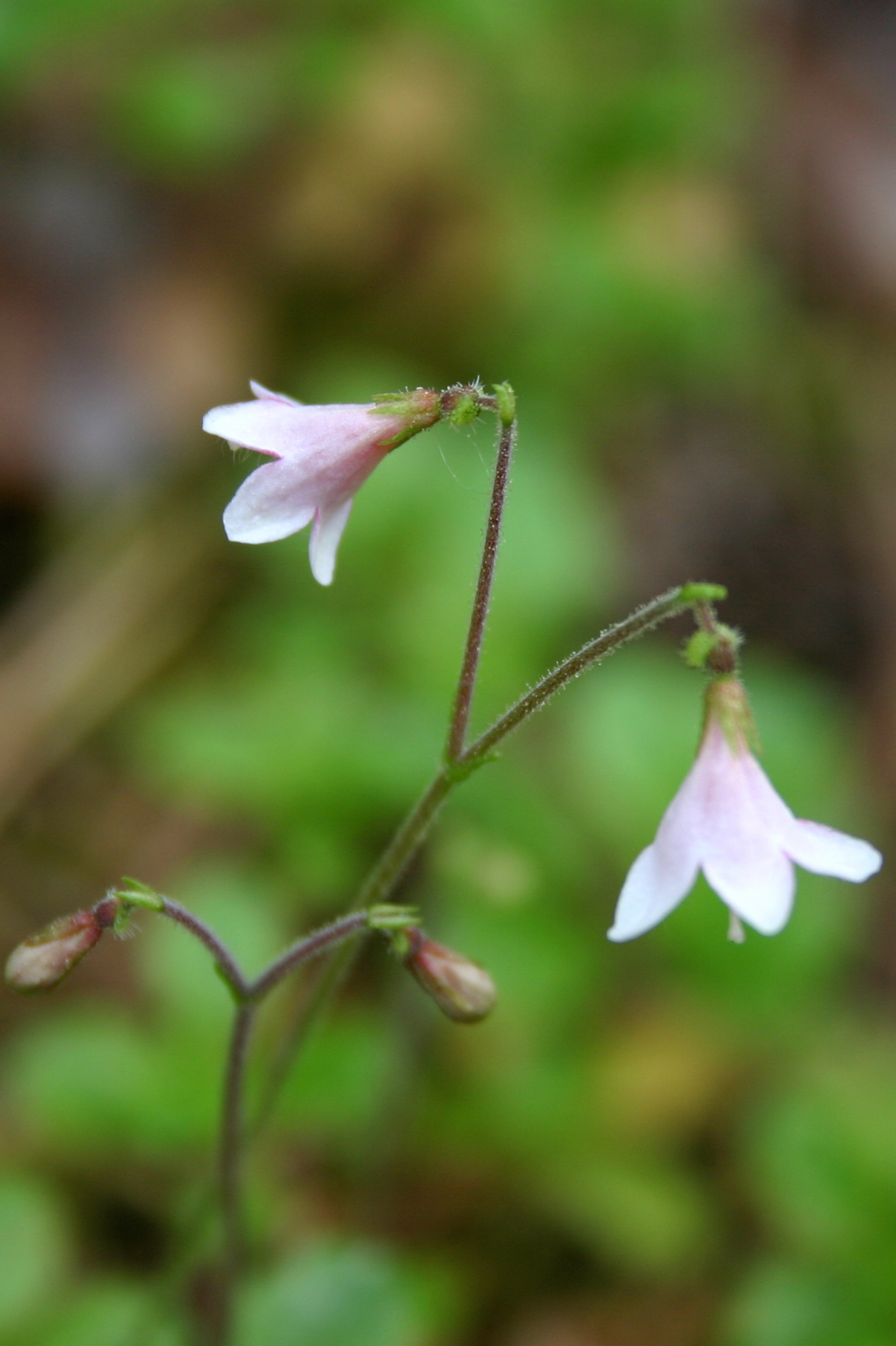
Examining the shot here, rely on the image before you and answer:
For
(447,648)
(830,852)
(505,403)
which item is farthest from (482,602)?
(447,648)

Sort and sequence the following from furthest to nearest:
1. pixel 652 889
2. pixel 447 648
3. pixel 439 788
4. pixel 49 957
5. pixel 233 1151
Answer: pixel 447 648, pixel 233 1151, pixel 439 788, pixel 49 957, pixel 652 889

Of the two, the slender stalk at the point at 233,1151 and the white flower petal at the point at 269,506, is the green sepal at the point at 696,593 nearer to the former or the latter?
the white flower petal at the point at 269,506

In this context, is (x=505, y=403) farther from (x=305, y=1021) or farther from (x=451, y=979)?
(x=305, y=1021)

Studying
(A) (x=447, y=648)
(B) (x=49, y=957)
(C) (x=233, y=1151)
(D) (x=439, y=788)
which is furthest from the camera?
(A) (x=447, y=648)

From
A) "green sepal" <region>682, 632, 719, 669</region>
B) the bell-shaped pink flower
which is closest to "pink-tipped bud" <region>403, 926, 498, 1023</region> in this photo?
Result: the bell-shaped pink flower

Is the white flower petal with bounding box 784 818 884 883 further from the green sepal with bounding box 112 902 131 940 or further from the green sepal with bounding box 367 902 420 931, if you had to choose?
the green sepal with bounding box 112 902 131 940

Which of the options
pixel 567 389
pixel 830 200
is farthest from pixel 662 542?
pixel 830 200
